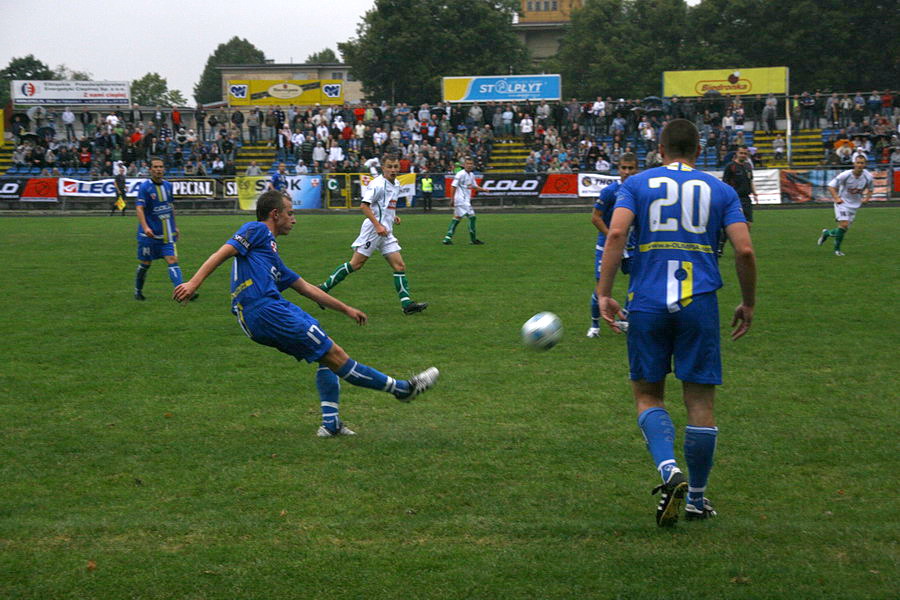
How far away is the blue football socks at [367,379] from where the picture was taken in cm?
666

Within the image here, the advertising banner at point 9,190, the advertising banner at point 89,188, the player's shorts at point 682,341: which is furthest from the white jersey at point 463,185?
the advertising banner at point 9,190

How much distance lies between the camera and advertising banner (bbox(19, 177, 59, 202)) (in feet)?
126

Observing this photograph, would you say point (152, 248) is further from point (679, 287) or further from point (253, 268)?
point (679, 287)

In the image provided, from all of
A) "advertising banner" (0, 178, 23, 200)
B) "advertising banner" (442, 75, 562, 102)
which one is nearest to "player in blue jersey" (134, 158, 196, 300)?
"advertising banner" (0, 178, 23, 200)

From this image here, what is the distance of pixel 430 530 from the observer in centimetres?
505

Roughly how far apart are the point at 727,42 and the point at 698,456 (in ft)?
228

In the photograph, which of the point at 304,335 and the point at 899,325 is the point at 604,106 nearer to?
the point at 899,325

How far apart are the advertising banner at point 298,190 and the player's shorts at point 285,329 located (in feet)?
106

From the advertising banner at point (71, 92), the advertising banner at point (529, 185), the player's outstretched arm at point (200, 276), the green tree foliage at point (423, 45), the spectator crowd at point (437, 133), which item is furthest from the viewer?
the green tree foliage at point (423, 45)

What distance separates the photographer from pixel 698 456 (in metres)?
5.10

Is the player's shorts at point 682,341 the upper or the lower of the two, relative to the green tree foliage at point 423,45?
lower

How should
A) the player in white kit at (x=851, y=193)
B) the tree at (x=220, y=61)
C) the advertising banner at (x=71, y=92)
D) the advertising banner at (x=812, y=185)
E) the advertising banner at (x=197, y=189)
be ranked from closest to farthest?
the player in white kit at (x=851, y=193), the advertising banner at (x=812, y=185), the advertising banner at (x=197, y=189), the advertising banner at (x=71, y=92), the tree at (x=220, y=61)

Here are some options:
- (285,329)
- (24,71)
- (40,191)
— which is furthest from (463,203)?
(24,71)

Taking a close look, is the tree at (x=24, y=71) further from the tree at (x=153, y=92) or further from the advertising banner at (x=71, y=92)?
the advertising banner at (x=71, y=92)
